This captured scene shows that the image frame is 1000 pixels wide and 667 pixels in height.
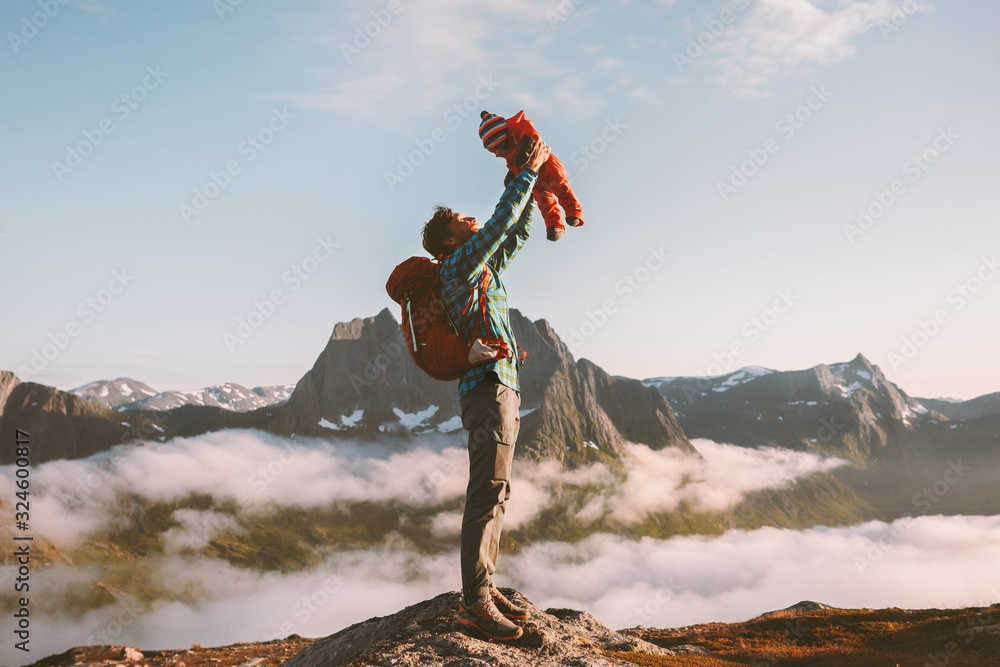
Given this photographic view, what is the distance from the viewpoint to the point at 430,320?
6570 millimetres

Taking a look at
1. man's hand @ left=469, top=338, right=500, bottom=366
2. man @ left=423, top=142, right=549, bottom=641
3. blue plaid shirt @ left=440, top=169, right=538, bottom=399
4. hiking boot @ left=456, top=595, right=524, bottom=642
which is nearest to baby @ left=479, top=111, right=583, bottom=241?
man @ left=423, top=142, right=549, bottom=641

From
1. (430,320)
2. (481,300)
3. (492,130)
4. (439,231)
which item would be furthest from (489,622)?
(492,130)

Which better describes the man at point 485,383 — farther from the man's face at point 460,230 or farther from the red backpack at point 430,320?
the man's face at point 460,230

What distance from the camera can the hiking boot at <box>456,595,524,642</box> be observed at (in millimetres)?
6891

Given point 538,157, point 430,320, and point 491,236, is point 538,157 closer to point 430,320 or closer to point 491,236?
point 491,236

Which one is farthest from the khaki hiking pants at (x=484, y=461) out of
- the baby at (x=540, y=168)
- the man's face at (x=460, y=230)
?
the baby at (x=540, y=168)

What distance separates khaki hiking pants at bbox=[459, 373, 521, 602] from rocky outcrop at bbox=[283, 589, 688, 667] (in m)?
1.13

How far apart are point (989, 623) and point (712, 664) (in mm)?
10962

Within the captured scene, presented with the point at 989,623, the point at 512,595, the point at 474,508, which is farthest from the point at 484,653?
the point at 989,623

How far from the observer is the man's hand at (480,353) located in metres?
6.20

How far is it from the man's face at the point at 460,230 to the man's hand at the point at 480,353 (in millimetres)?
1489

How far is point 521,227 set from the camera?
7332 mm

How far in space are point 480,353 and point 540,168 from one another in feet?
8.69

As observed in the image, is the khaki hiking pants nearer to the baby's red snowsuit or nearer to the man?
the man
